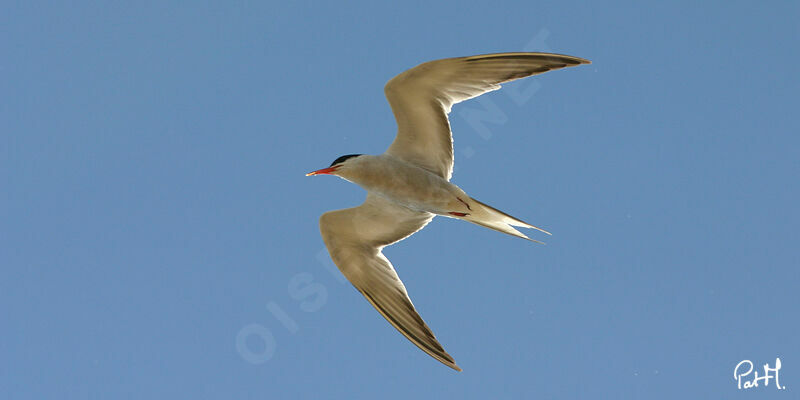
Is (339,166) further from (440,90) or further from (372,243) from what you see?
(440,90)

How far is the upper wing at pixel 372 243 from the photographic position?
823 centimetres

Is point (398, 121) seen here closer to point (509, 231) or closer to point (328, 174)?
point (328, 174)

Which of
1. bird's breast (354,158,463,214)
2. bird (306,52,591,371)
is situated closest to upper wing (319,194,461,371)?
bird (306,52,591,371)

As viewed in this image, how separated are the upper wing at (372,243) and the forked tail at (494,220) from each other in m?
0.81

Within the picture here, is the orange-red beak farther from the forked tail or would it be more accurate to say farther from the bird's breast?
the forked tail

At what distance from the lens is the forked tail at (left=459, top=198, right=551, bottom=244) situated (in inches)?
296

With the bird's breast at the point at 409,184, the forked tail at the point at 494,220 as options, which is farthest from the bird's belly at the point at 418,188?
the forked tail at the point at 494,220

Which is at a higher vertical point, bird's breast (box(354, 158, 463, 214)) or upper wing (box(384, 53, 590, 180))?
upper wing (box(384, 53, 590, 180))

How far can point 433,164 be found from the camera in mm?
8180

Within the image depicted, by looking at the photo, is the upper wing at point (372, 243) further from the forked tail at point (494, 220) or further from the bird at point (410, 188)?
the forked tail at point (494, 220)

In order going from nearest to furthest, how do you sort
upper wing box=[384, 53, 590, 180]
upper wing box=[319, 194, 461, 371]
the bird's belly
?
upper wing box=[384, 53, 590, 180], the bird's belly, upper wing box=[319, 194, 461, 371]

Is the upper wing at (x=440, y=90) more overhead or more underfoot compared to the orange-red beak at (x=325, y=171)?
more overhead

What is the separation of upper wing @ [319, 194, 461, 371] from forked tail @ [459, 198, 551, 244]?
0.81 metres

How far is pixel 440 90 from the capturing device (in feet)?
25.5
